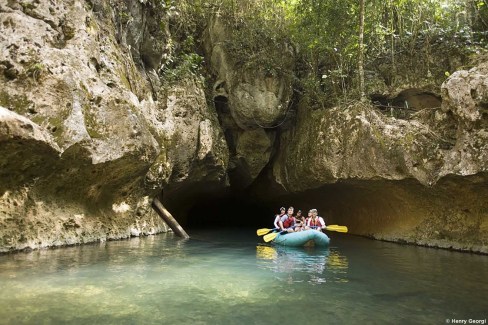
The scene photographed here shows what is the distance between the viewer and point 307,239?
11.2m

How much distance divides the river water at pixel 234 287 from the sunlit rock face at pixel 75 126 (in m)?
1.12

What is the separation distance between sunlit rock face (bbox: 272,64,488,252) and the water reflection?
134 inches

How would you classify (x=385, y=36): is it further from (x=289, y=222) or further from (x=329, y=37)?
(x=289, y=222)

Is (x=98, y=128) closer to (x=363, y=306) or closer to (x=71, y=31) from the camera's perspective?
(x=71, y=31)

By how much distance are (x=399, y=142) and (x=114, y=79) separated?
8.66 m

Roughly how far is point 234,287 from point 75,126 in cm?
554

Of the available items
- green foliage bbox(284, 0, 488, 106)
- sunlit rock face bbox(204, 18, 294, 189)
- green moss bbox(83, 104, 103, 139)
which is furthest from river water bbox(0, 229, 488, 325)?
sunlit rock face bbox(204, 18, 294, 189)

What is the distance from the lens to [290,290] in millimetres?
6043

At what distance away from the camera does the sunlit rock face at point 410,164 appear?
10.3 meters

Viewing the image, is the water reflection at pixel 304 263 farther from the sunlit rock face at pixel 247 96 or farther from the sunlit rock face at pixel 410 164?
the sunlit rock face at pixel 247 96

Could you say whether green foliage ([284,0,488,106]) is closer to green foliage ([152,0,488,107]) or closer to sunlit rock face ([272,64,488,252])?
green foliage ([152,0,488,107])

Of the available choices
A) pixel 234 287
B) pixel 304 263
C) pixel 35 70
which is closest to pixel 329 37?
pixel 304 263

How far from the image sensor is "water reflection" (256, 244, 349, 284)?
718 centimetres

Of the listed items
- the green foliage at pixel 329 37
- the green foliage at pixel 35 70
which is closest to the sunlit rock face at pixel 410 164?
the green foliage at pixel 329 37
